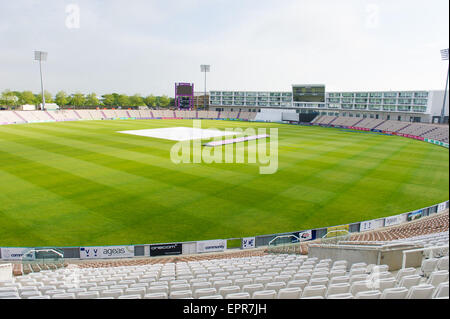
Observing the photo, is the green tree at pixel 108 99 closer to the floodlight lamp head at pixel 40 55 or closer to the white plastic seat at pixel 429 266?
the floodlight lamp head at pixel 40 55

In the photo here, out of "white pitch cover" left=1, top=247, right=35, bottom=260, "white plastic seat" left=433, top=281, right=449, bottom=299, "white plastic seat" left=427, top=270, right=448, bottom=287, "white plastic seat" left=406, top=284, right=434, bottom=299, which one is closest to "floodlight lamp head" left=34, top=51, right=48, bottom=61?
"white pitch cover" left=1, top=247, right=35, bottom=260

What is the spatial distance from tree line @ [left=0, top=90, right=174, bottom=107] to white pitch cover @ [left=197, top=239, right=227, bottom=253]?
15209cm

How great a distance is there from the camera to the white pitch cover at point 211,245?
1700cm

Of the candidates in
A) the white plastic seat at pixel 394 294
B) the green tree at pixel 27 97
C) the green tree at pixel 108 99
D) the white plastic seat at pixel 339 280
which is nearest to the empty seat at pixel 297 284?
the white plastic seat at pixel 339 280

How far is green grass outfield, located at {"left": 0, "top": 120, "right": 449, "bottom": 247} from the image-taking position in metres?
19.5

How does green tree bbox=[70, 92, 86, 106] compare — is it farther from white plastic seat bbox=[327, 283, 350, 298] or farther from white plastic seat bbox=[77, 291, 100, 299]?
white plastic seat bbox=[327, 283, 350, 298]

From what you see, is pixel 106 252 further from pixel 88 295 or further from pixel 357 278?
pixel 357 278

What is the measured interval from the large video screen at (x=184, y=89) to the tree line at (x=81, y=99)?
62.0 meters

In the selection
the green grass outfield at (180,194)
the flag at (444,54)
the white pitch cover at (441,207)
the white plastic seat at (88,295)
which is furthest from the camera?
the flag at (444,54)

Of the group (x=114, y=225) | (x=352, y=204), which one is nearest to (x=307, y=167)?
(x=352, y=204)

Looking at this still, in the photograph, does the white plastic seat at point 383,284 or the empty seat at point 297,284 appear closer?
the white plastic seat at point 383,284
